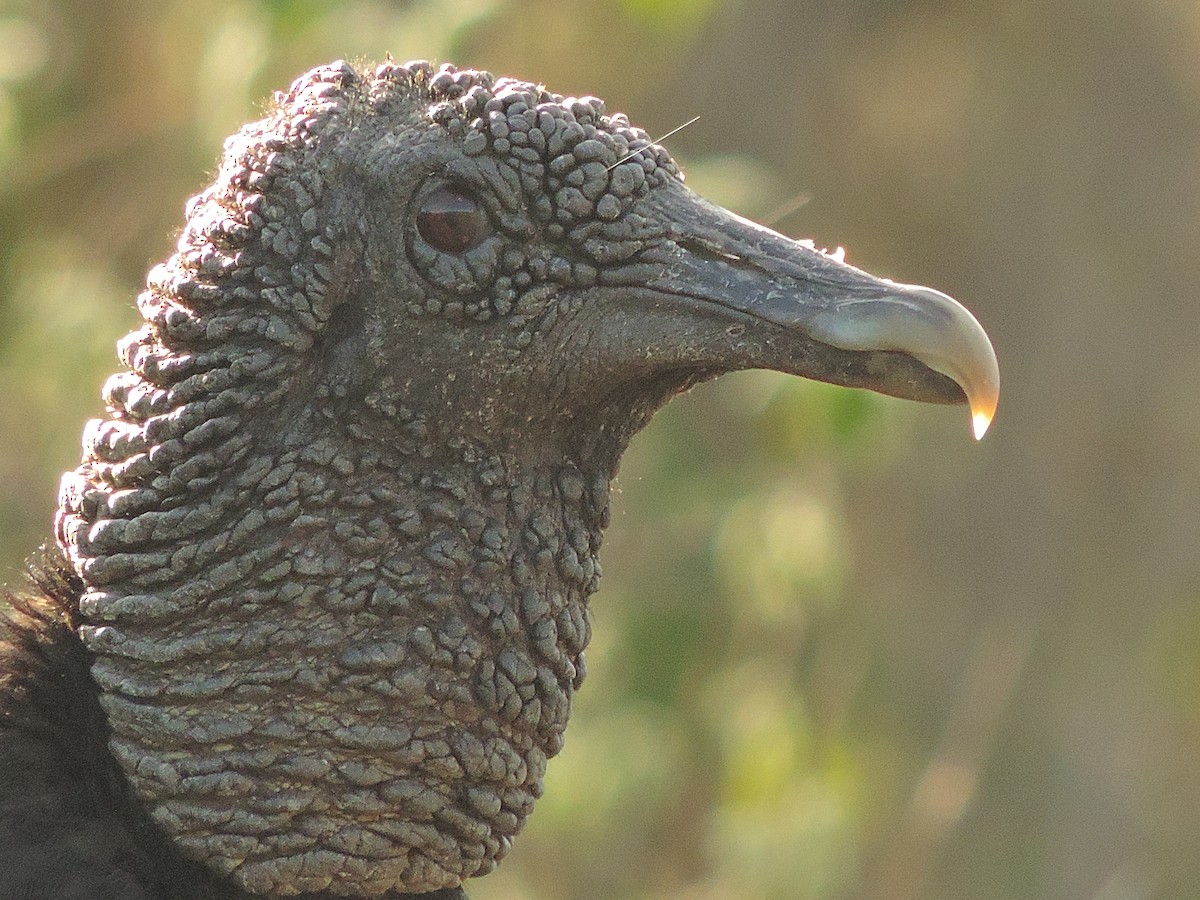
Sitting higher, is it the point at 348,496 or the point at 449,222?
the point at 449,222

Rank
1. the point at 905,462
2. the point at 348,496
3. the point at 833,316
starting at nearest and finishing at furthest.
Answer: the point at 833,316 → the point at 348,496 → the point at 905,462

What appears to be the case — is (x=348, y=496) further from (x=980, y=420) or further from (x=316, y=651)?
(x=980, y=420)

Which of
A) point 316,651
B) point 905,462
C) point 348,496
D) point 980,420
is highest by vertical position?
point 905,462

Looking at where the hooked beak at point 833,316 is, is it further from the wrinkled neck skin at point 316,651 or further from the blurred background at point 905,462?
the blurred background at point 905,462

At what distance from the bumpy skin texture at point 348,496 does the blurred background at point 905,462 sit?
3327 millimetres

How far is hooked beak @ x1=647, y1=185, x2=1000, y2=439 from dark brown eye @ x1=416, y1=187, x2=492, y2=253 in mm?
310

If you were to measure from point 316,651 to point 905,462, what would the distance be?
6.27 m

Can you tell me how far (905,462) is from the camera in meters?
8.49

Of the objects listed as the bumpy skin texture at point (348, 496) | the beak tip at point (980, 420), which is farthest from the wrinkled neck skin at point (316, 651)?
the beak tip at point (980, 420)

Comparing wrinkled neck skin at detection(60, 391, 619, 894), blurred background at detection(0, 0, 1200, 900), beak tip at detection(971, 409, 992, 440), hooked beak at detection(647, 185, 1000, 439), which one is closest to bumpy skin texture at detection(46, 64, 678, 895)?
wrinkled neck skin at detection(60, 391, 619, 894)

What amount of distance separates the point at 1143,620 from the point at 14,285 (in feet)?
20.0

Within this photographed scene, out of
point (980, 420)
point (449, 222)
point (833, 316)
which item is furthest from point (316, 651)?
point (980, 420)

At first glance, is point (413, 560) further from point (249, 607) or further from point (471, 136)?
point (471, 136)

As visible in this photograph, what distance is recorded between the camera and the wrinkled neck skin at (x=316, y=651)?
8.40 feet
